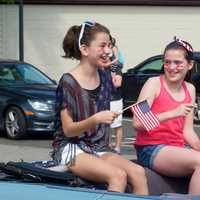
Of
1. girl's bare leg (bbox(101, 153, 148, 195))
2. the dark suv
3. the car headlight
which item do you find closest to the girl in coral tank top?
girl's bare leg (bbox(101, 153, 148, 195))

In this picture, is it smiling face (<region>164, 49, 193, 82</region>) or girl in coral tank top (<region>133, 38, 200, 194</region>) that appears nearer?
girl in coral tank top (<region>133, 38, 200, 194</region>)

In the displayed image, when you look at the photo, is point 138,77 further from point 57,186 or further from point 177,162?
point 57,186

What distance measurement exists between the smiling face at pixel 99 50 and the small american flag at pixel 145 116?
34cm

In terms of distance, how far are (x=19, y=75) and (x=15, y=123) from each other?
4.62 ft

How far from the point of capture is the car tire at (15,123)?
13.4 metres

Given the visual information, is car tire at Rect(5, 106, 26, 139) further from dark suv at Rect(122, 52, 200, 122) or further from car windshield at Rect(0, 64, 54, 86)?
dark suv at Rect(122, 52, 200, 122)

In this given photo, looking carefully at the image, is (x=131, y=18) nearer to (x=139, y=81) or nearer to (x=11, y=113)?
(x=139, y=81)

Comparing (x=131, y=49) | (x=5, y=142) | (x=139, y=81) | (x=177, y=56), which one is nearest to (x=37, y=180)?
(x=177, y=56)

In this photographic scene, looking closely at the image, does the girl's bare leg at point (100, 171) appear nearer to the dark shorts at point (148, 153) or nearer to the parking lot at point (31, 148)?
the dark shorts at point (148, 153)

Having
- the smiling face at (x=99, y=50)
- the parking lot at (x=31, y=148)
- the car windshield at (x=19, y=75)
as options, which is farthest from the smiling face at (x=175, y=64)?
the car windshield at (x=19, y=75)

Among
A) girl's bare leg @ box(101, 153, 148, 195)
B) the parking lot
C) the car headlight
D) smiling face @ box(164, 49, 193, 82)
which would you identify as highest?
smiling face @ box(164, 49, 193, 82)

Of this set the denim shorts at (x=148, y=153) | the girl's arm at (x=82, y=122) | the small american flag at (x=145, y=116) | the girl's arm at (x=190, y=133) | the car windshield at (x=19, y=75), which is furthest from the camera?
the car windshield at (x=19, y=75)

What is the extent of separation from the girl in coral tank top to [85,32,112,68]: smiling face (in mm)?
288

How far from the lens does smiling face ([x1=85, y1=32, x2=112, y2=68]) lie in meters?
4.08
